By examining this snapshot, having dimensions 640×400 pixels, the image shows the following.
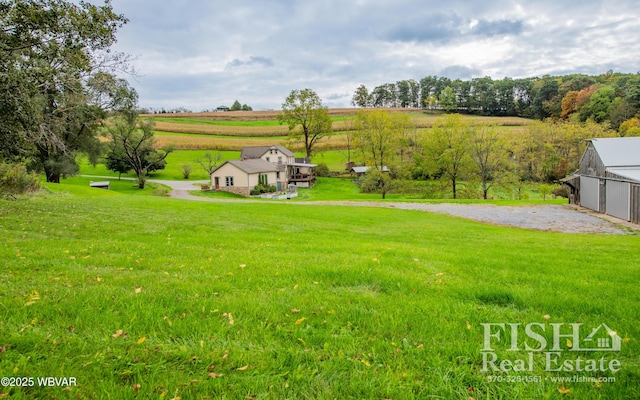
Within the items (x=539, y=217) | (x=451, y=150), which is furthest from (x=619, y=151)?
(x=451, y=150)

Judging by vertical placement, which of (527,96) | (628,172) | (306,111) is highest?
(527,96)

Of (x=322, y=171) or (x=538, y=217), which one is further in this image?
(x=322, y=171)

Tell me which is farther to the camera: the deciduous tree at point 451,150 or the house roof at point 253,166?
the house roof at point 253,166

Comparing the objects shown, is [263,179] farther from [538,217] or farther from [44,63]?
[44,63]

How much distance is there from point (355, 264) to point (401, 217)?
1423 cm

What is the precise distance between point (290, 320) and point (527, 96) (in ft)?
381

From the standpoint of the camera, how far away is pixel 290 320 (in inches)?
148

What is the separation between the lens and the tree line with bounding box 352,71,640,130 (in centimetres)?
6150

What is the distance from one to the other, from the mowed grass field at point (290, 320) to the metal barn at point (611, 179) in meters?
16.5

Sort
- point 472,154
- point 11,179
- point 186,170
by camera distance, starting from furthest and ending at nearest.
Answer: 1. point 186,170
2. point 472,154
3. point 11,179

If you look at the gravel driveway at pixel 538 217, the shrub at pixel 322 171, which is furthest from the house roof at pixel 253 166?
the gravel driveway at pixel 538 217

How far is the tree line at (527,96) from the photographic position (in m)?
61.5

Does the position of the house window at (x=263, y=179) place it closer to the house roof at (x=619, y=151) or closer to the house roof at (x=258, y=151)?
the house roof at (x=258, y=151)

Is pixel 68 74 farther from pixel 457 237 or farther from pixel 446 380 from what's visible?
pixel 457 237
